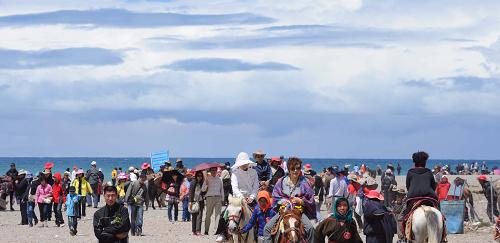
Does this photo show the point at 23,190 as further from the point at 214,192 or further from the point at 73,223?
the point at 214,192

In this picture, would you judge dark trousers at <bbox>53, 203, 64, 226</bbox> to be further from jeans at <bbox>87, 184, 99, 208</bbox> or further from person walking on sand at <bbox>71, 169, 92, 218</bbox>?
jeans at <bbox>87, 184, 99, 208</bbox>

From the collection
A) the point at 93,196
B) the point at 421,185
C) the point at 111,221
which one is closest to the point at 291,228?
the point at 111,221

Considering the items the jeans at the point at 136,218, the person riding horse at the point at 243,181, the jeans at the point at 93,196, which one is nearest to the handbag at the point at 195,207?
the jeans at the point at 136,218

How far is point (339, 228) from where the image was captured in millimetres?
14133

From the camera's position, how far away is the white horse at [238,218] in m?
16.4

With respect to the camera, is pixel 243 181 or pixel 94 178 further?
pixel 94 178

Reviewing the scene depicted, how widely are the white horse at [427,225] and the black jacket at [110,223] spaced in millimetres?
5919

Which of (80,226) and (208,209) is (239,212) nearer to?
(208,209)

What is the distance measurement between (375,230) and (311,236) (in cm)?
159

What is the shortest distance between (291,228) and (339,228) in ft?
2.45

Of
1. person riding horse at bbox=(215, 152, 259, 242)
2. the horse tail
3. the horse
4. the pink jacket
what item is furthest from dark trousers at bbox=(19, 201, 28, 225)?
the horse

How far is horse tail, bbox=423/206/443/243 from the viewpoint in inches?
668

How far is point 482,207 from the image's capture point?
4034cm

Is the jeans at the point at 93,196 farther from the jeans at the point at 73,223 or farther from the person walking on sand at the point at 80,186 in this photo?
the jeans at the point at 73,223
